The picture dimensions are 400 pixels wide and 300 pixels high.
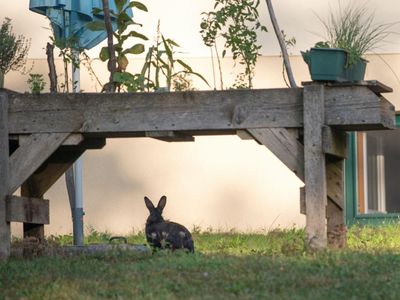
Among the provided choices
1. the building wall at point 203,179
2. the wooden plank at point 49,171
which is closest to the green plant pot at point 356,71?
the wooden plank at point 49,171

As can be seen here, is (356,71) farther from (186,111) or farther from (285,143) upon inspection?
(186,111)

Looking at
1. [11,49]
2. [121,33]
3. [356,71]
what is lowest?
[356,71]

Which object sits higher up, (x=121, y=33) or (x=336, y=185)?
(x=121, y=33)

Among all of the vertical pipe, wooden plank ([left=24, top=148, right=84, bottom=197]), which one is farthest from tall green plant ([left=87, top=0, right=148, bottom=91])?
A: the vertical pipe

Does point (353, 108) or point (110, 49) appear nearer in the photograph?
point (353, 108)

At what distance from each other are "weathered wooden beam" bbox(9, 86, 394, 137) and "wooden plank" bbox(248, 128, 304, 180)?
50 mm

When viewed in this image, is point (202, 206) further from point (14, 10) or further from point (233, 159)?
point (14, 10)

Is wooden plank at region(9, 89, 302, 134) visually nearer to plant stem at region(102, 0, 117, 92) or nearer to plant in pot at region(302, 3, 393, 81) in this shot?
plant in pot at region(302, 3, 393, 81)

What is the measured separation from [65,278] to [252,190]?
226 inches

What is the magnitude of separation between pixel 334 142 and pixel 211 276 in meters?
1.92

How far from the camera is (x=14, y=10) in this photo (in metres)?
13.5

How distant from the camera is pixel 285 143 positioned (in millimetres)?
8867

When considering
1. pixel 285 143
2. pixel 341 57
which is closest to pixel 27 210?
pixel 285 143

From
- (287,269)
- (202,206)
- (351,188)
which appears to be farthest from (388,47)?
(287,269)
